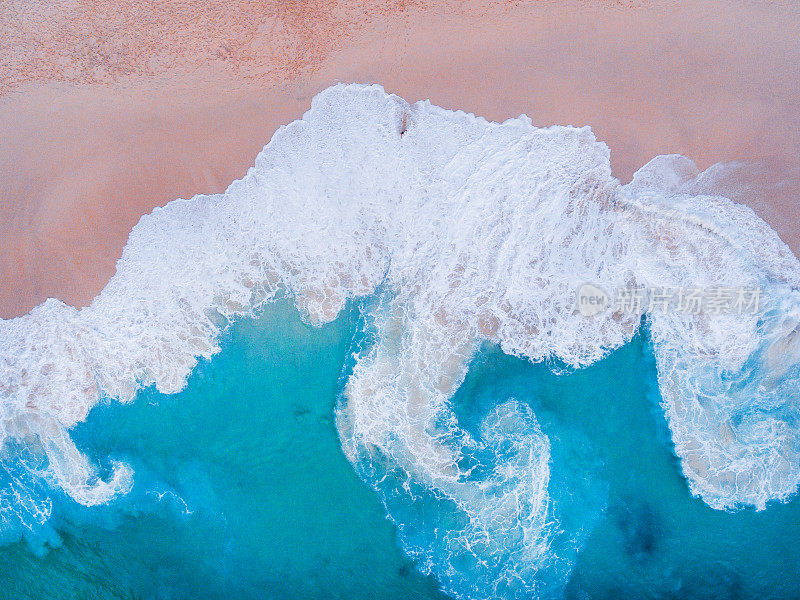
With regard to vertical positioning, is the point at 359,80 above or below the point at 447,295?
above

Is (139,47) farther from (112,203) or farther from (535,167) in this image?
(535,167)

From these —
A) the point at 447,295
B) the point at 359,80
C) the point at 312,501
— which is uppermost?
the point at 359,80

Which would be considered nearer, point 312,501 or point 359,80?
point 312,501

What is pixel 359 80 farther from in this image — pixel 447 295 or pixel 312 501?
pixel 312 501

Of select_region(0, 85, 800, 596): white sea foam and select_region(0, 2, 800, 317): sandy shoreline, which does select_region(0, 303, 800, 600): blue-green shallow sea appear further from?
select_region(0, 2, 800, 317): sandy shoreline

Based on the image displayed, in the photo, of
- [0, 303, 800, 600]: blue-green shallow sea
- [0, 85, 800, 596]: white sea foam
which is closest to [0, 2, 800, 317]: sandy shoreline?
[0, 85, 800, 596]: white sea foam

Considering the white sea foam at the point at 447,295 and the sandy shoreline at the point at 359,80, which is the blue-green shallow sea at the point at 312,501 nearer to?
the white sea foam at the point at 447,295

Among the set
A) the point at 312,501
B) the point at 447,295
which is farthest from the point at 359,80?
the point at 312,501
